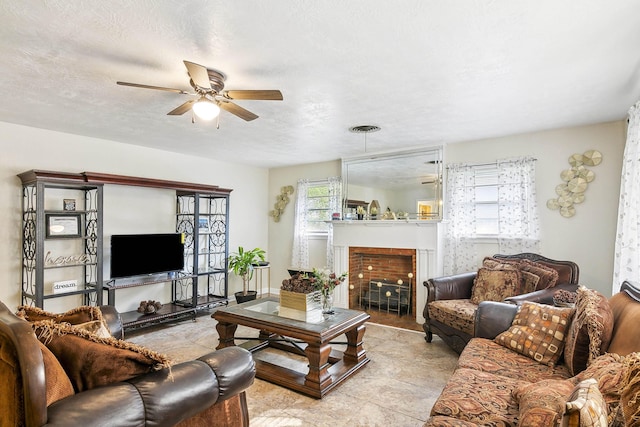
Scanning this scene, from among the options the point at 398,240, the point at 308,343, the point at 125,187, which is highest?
the point at 125,187

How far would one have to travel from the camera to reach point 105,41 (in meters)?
2.07

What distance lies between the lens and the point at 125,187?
4672mm

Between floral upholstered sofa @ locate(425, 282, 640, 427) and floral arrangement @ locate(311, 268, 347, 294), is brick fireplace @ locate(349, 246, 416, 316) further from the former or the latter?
floral upholstered sofa @ locate(425, 282, 640, 427)

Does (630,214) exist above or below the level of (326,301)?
above

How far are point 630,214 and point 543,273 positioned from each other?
958mm

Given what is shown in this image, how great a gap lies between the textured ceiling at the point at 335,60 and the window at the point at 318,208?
7.16 ft

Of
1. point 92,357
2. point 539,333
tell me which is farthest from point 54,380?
point 539,333

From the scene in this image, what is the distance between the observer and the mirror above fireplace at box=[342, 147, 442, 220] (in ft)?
15.4

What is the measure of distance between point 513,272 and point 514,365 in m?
1.80

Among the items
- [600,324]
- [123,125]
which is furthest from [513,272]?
[123,125]

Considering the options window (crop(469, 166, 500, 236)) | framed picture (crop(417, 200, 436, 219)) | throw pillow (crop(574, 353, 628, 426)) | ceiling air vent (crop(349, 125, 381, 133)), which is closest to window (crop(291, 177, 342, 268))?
framed picture (crop(417, 200, 436, 219))

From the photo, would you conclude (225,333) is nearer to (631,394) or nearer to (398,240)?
(398,240)

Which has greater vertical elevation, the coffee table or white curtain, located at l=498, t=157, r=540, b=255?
white curtain, located at l=498, t=157, r=540, b=255

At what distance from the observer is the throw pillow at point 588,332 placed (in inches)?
70.1
